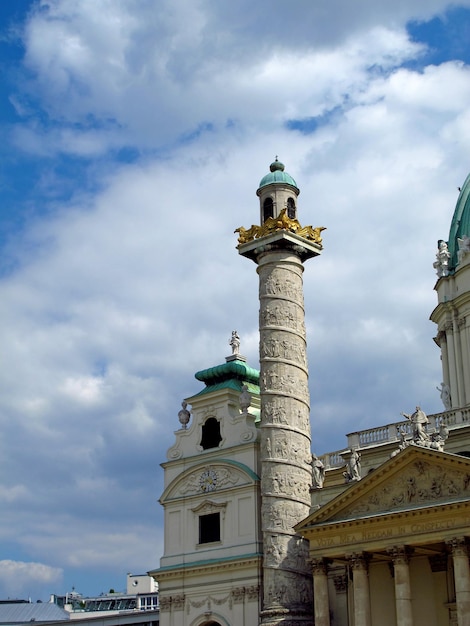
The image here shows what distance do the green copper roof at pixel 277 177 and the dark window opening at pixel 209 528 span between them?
14289 millimetres

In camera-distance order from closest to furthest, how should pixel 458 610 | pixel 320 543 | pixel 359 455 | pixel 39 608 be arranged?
1. pixel 458 610
2. pixel 320 543
3. pixel 359 455
4. pixel 39 608

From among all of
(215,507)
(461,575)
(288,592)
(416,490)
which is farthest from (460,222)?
(461,575)

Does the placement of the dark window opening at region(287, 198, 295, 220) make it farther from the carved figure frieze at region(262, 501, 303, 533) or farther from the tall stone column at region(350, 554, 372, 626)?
the tall stone column at region(350, 554, 372, 626)

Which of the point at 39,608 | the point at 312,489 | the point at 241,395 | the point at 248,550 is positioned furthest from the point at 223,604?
the point at 39,608

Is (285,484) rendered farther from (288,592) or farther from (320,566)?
(288,592)

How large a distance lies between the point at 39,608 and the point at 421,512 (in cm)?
4713

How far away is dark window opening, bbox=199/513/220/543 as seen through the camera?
41.2 m

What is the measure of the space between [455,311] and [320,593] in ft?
61.3

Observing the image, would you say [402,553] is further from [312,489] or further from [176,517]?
[176,517]

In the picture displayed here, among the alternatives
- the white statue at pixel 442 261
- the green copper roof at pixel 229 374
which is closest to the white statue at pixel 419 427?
the green copper roof at pixel 229 374

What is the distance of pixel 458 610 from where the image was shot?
104ft

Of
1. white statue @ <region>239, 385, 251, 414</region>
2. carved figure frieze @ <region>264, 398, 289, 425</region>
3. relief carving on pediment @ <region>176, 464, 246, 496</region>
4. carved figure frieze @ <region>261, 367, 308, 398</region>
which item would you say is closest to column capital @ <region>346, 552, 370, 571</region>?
carved figure frieze @ <region>264, 398, 289, 425</region>

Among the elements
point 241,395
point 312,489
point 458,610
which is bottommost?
point 458,610

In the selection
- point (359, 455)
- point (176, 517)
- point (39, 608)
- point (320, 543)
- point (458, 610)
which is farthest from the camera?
point (39, 608)
